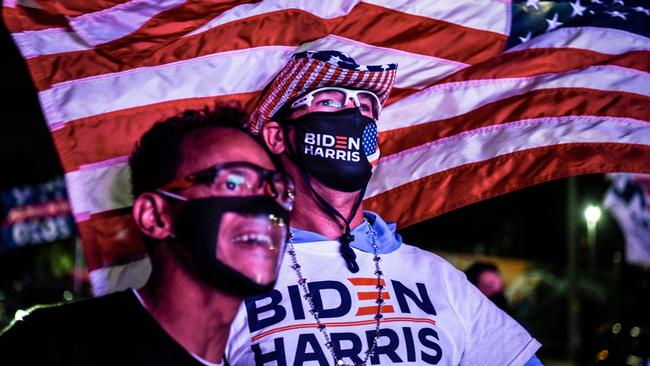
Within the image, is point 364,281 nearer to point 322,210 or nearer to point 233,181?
point 322,210

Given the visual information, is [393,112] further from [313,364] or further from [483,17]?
[313,364]

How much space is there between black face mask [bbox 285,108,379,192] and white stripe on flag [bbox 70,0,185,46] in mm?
799

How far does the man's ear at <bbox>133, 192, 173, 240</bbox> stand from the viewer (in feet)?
7.97

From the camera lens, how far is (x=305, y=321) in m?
3.14

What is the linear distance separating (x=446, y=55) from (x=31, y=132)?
2332 cm

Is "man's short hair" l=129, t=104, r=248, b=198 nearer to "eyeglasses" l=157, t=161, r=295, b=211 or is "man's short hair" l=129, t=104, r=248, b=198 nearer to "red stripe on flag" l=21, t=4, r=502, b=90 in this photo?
"eyeglasses" l=157, t=161, r=295, b=211

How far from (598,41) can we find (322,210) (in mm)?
2113

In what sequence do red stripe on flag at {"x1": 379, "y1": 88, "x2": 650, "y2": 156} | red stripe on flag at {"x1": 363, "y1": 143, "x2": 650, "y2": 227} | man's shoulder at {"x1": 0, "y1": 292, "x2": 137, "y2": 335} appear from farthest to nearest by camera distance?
red stripe on flag at {"x1": 379, "y1": 88, "x2": 650, "y2": 156}
red stripe on flag at {"x1": 363, "y1": 143, "x2": 650, "y2": 227}
man's shoulder at {"x1": 0, "y1": 292, "x2": 137, "y2": 335}

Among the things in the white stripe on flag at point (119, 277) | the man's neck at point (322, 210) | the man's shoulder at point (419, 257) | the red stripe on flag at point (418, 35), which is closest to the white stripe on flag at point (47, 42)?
the white stripe on flag at point (119, 277)

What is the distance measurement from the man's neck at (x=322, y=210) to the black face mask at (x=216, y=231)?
3.58 feet

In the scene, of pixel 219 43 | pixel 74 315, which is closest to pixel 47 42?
pixel 219 43

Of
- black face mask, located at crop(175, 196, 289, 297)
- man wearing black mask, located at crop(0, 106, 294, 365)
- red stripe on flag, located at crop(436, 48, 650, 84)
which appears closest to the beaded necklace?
man wearing black mask, located at crop(0, 106, 294, 365)

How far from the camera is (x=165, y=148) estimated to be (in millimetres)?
2492

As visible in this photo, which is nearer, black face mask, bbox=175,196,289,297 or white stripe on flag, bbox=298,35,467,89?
black face mask, bbox=175,196,289,297
